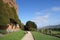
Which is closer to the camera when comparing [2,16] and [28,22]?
[2,16]

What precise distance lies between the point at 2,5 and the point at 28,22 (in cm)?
5424

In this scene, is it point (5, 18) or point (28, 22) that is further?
point (28, 22)

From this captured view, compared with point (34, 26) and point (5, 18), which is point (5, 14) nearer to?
point (5, 18)

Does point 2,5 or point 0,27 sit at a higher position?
point 2,5

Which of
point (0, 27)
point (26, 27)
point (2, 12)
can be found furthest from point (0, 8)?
point (26, 27)

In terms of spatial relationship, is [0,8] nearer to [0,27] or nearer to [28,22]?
[0,27]

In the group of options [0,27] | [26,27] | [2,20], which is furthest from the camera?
[26,27]

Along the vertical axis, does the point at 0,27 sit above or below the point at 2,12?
below

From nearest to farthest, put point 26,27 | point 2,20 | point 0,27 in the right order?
1. point 2,20
2. point 0,27
3. point 26,27

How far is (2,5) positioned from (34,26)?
2080 inches

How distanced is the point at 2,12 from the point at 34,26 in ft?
177

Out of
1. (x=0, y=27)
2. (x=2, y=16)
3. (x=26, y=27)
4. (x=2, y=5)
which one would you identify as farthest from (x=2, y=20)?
(x=26, y=27)

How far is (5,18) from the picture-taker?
40.6 meters

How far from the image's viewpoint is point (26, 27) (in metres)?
91.5
